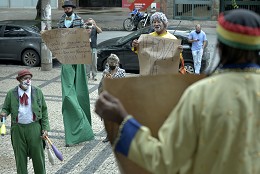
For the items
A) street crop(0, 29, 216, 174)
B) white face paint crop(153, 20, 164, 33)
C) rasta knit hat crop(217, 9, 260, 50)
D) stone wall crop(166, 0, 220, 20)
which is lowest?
street crop(0, 29, 216, 174)

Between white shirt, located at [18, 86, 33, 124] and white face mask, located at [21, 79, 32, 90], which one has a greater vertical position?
white face mask, located at [21, 79, 32, 90]

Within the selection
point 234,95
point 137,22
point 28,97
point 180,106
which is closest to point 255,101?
point 234,95

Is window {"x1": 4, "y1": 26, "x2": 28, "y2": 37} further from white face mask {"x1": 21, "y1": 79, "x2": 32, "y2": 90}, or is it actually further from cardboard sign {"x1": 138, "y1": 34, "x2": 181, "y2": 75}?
cardboard sign {"x1": 138, "y1": 34, "x2": 181, "y2": 75}

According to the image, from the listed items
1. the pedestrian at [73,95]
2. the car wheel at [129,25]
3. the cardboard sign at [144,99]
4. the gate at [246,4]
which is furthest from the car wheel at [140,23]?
the cardboard sign at [144,99]

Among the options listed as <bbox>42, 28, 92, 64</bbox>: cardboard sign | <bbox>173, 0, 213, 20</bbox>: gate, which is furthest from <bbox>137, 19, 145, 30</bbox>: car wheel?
<bbox>42, 28, 92, 64</bbox>: cardboard sign

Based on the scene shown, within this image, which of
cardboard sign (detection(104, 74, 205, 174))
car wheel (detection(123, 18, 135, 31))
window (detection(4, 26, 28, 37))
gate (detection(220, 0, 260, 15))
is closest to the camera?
cardboard sign (detection(104, 74, 205, 174))

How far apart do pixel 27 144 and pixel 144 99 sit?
4.07 m

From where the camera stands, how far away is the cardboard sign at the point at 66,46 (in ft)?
25.2

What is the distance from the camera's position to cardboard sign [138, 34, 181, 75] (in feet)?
18.2

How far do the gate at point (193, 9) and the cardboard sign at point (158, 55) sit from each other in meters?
26.1

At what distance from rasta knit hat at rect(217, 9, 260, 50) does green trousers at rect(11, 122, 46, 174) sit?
4386 millimetres

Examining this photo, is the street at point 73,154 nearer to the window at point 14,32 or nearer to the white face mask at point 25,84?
the white face mask at point 25,84

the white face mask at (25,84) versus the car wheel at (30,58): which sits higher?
the white face mask at (25,84)

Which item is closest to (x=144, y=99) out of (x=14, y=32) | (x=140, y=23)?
(x=14, y=32)
